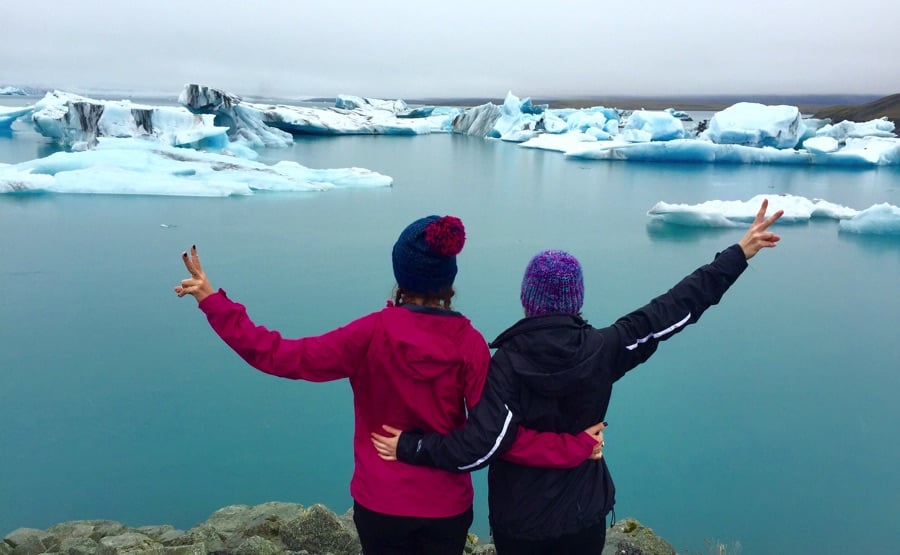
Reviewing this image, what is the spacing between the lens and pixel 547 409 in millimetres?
1027

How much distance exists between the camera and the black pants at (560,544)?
1048mm

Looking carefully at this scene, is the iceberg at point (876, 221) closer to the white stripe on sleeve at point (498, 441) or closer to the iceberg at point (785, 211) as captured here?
the iceberg at point (785, 211)

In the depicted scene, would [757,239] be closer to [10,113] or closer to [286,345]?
[286,345]

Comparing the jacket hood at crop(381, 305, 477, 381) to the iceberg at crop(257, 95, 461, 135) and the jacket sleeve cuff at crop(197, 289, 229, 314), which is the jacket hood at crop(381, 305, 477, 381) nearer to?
the jacket sleeve cuff at crop(197, 289, 229, 314)

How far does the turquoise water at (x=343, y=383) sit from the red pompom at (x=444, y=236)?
4.85ft

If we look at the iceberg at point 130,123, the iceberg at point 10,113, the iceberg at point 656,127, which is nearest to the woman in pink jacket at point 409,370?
the iceberg at point 130,123

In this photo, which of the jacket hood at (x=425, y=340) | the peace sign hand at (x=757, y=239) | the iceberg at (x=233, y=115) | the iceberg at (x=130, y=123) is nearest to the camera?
the jacket hood at (x=425, y=340)

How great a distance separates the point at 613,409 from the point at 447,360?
1.91 metres

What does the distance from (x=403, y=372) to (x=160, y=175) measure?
24.9 feet

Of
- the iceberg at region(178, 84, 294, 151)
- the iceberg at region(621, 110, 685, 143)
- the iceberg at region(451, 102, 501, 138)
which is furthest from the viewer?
the iceberg at region(451, 102, 501, 138)

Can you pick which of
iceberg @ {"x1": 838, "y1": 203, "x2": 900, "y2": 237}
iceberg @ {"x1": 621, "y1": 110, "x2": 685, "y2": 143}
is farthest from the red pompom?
iceberg @ {"x1": 621, "y1": 110, "x2": 685, "y2": 143}

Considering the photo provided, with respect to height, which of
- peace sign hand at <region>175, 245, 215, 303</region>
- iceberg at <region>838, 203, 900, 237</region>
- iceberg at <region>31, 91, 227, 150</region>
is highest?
iceberg at <region>31, 91, 227, 150</region>

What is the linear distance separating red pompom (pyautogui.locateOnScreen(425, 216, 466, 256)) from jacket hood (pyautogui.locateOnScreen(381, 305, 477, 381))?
0.31 ft

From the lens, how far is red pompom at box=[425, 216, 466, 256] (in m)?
0.99
